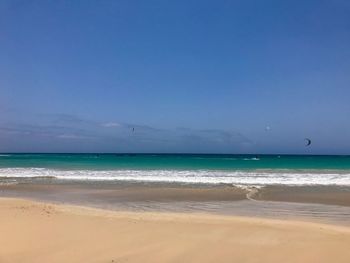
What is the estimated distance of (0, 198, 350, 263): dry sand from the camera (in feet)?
19.5

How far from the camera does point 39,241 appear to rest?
6.81 metres

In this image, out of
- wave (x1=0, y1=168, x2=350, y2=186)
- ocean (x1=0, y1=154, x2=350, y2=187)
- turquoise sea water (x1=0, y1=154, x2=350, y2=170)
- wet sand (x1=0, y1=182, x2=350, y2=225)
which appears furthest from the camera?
turquoise sea water (x1=0, y1=154, x2=350, y2=170)

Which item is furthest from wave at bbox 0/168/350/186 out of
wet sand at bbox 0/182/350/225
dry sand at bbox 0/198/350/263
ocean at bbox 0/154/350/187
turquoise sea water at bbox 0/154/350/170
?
dry sand at bbox 0/198/350/263

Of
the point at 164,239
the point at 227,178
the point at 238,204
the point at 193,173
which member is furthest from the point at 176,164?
the point at 164,239

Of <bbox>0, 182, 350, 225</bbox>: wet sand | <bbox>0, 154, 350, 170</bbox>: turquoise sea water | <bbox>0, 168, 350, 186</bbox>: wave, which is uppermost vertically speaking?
<bbox>0, 154, 350, 170</bbox>: turquoise sea water

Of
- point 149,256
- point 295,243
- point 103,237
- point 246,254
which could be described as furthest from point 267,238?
point 103,237

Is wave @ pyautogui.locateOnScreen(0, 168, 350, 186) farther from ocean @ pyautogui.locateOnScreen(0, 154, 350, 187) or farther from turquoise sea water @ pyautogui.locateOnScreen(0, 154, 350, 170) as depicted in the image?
turquoise sea water @ pyautogui.locateOnScreen(0, 154, 350, 170)

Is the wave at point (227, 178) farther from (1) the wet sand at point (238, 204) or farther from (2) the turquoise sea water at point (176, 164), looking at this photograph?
(2) the turquoise sea water at point (176, 164)

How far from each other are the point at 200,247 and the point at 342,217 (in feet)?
17.4

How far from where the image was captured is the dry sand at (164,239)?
5.95m

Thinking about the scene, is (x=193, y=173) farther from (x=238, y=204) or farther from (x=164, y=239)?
(x=164, y=239)

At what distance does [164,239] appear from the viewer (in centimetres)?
705

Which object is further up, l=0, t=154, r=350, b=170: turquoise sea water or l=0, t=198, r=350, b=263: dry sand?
l=0, t=154, r=350, b=170: turquoise sea water

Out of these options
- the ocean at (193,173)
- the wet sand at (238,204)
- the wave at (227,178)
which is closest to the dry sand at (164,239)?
the wet sand at (238,204)
